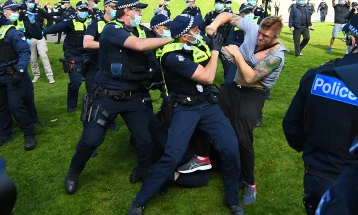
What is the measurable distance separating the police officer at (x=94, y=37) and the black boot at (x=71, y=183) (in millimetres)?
1796

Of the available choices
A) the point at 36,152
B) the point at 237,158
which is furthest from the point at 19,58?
the point at 237,158

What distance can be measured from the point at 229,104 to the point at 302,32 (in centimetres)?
964

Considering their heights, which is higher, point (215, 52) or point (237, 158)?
point (215, 52)

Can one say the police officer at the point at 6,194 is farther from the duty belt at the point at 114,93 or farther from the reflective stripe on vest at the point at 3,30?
the reflective stripe on vest at the point at 3,30

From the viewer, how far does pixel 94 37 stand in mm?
5719

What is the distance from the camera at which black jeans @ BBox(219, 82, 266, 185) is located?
3904 mm

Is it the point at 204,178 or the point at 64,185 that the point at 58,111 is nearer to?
the point at 64,185

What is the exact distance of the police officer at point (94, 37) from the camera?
5.49 m

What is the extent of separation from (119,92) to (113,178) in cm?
130

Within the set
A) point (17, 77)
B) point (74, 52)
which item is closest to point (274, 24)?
point (17, 77)

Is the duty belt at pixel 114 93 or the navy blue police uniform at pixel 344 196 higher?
the navy blue police uniform at pixel 344 196

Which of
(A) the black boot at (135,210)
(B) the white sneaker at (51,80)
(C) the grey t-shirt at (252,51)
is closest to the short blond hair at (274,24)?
(C) the grey t-shirt at (252,51)

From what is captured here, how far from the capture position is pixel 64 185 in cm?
430

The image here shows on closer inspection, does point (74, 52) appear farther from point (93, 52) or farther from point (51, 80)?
point (51, 80)
